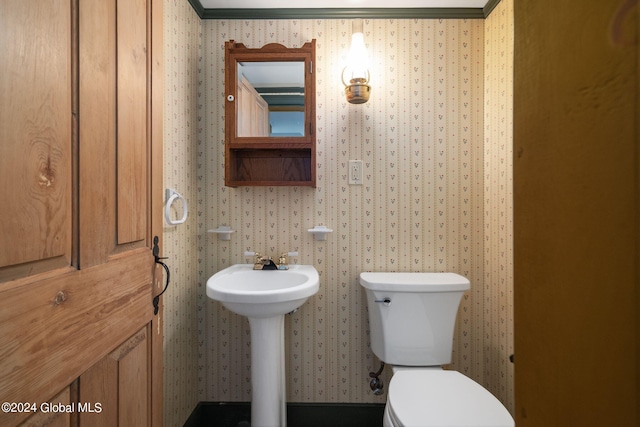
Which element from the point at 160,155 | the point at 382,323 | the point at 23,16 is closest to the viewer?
the point at 23,16

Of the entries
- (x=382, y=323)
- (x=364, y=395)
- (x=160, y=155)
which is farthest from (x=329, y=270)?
(x=160, y=155)

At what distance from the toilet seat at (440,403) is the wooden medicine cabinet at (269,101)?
1005 mm

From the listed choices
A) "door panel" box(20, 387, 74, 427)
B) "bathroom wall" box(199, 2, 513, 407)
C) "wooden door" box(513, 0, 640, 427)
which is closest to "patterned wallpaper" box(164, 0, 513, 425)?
"bathroom wall" box(199, 2, 513, 407)

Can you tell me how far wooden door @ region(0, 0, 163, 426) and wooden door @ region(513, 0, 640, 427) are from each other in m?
0.74

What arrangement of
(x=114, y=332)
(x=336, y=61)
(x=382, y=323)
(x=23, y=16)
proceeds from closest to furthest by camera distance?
(x=23, y=16) → (x=114, y=332) → (x=382, y=323) → (x=336, y=61)

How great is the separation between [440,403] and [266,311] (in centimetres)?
72

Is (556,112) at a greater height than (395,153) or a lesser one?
lesser

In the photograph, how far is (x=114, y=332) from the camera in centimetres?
73

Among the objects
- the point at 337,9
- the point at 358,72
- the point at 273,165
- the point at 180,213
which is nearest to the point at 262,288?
the point at 180,213

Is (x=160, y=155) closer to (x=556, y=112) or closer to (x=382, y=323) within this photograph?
(x=556, y=112)

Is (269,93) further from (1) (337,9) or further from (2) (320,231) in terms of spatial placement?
(2) (320,231)

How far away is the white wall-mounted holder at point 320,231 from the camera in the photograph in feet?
5.40

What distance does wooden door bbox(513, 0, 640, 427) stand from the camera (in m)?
0.24

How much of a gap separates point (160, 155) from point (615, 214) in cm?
105
